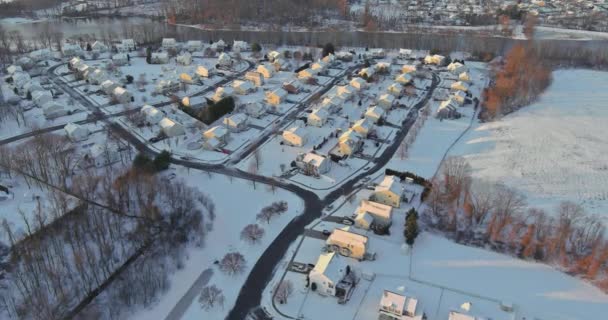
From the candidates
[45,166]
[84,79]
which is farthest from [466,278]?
[84,79]

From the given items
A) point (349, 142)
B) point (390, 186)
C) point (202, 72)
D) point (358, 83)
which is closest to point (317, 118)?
point (349, 142)

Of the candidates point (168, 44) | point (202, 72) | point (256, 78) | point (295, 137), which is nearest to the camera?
point (295, 137)

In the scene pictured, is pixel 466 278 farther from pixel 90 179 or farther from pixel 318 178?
pixel 90 179

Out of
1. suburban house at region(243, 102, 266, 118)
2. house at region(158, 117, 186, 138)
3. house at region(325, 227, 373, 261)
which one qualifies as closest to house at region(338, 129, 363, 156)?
Result: suburban house at region(243, 102, 266, 118)

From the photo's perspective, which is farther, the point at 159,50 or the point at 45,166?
the point at 159,50

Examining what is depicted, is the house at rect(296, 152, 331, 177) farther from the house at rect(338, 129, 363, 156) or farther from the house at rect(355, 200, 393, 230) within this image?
the house at rect(355, 200, 393, 230)

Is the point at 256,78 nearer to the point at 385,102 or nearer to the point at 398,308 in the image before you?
the point at 385,102
